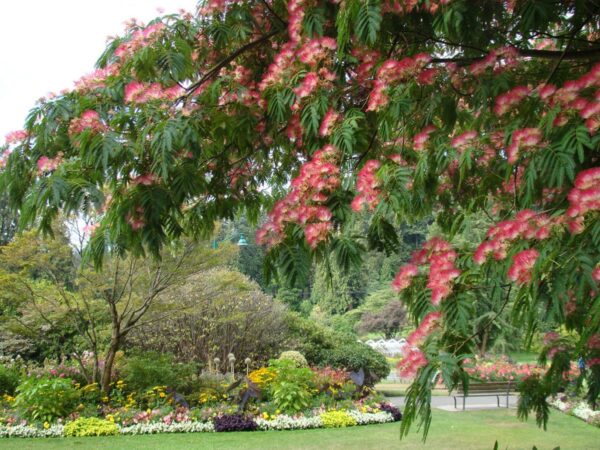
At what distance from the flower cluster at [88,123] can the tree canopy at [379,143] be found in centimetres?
2

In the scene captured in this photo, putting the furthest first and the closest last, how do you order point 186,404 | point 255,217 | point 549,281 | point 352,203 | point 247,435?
point 186,404, point 247,435, point 255,217, point 352,203, point 549,281

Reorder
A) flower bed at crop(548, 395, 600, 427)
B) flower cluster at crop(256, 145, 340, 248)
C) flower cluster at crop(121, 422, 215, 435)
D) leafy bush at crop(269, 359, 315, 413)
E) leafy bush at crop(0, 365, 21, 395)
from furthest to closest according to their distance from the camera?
leafy bush at crop(0, 365, 21, 395) → flower bed at crop(548, 395, 600, 427) → leafy bush at crop(269, 359, 315, 413) → flower cluster at crop(121, 422, 215, 435) → flower cluster at crop(256, 145, 340, 248)

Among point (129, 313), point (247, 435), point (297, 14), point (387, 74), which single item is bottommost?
point (247, 435)

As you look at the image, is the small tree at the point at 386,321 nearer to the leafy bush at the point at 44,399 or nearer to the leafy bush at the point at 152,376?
the leafy bush at the point at 152,376

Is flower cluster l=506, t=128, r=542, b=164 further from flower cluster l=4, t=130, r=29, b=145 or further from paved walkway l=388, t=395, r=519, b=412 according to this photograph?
paved walkway l=388, t=395, r=519, b=412

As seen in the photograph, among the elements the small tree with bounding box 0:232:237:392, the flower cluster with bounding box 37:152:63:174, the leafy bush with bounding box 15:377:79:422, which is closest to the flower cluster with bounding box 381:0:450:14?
the flower cluster with bounding box 37:152:63:174

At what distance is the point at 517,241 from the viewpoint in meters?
2.10

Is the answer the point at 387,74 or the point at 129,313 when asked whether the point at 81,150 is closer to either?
the point at 387,74

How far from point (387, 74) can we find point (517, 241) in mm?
1108

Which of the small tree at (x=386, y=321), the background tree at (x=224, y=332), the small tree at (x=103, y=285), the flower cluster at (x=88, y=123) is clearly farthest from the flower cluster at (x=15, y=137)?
the small tree at (x=386, y=321)

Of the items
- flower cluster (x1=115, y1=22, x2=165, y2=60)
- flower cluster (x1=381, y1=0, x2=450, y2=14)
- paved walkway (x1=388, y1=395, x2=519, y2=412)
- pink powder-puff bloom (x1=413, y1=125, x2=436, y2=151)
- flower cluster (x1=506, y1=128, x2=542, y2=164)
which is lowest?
paved walkway (x1=388, y1=395, x2=519, y2=412)

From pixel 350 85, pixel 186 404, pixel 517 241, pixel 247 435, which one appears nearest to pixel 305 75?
pixel 350 85

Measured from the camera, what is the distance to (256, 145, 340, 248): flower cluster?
2.67 metres

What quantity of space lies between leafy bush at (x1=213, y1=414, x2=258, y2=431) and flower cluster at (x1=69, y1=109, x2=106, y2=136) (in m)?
6.86
